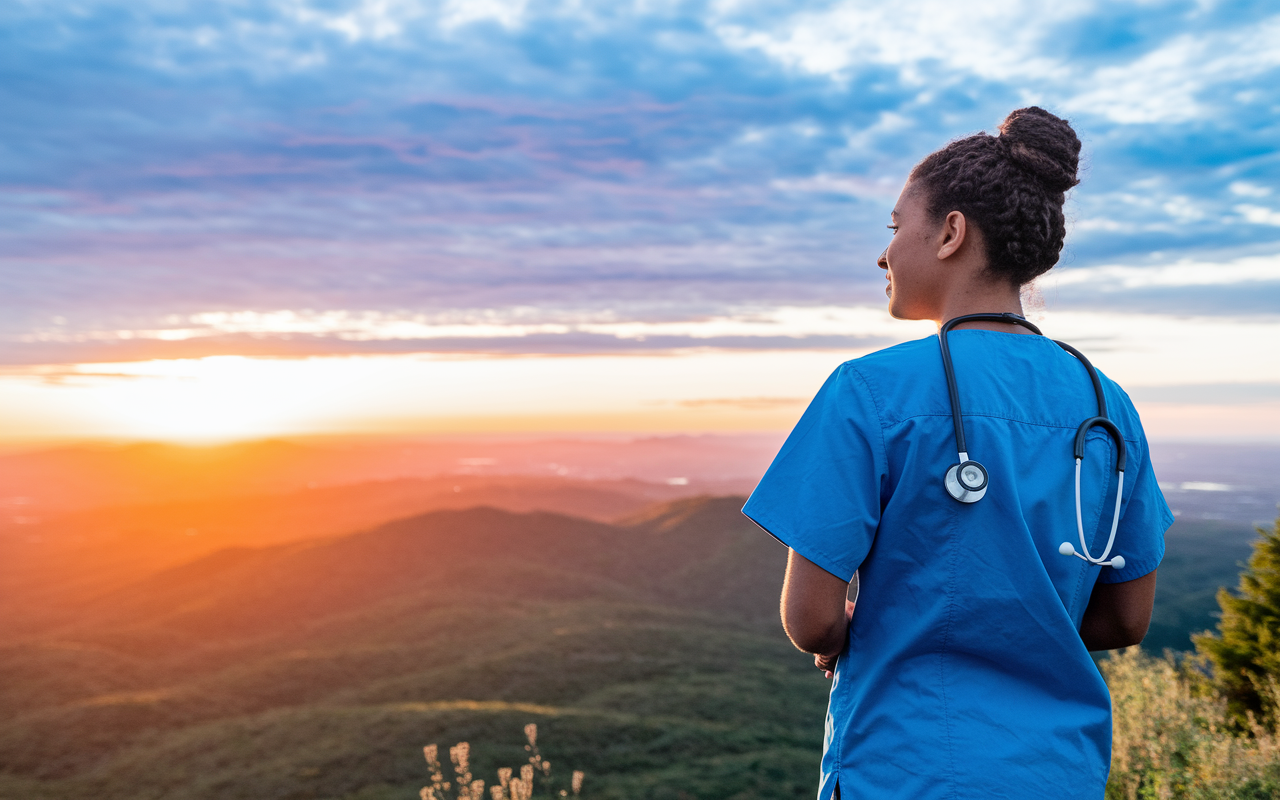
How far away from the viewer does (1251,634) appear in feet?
41.9

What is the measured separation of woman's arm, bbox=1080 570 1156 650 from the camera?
6.94 ft

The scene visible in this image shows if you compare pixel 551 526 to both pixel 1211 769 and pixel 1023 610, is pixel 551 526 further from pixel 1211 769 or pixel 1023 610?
pixel 1023 610

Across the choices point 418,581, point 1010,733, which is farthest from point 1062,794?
point 418,581

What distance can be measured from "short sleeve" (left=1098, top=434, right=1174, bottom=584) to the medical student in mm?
143

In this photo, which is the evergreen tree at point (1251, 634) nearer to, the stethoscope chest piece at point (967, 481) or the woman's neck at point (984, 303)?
the woman's neck at point (984, 303)

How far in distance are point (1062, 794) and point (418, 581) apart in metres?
54.7

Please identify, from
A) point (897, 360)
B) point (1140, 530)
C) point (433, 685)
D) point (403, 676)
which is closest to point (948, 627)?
point (897, 360)

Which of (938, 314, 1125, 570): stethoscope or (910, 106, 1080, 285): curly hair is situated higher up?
(910, 106, 1080, 285): curly hair

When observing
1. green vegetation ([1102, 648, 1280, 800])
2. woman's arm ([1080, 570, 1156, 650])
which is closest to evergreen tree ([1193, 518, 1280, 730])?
green vegetation ([1102, 648, 1280, 800])

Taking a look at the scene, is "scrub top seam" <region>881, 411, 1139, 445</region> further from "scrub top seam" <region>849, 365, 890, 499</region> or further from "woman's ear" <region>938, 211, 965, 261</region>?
"woman's ear" <region>938, 211, 965, 261</region>

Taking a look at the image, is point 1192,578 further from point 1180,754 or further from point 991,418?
point 991,418

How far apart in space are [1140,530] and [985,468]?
0.66 meters

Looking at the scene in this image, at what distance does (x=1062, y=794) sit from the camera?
172 centimetres

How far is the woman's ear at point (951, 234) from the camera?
1947 millimetres
